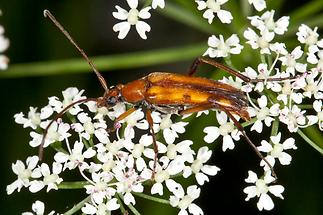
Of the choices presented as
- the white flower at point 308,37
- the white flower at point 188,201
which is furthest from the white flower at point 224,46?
the white flower at point 188,201

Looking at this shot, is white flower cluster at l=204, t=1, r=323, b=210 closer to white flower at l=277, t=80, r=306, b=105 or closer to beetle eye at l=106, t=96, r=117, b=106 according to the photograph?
white flower at l=277, t=80, r=306, b=105

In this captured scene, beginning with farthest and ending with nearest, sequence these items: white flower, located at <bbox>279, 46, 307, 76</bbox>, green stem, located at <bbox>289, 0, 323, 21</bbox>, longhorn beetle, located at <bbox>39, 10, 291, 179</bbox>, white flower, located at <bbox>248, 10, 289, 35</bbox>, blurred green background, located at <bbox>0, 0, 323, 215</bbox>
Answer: blurred green background, located at <bbox>0, 0, 323, 215</bbox> → green stem, located at <bbox>289, 0, 323, 21</bbox> → white flower, located at <bbox>248, 10, 289, 35</bbox> → white flower, located at <bbox>279, 46, 307, 76</bbox> → longhorn beetle, located at <bbox>39, 10, 291, 179</bbox>

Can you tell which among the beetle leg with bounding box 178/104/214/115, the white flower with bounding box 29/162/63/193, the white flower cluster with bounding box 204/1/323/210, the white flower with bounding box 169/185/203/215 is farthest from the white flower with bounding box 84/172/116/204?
the white flower cluster with bounding box 204/1/323/210

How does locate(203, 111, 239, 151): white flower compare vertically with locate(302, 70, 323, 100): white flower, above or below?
below

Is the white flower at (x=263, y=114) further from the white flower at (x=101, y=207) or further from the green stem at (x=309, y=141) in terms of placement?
the white flower at (x=101, y=207)

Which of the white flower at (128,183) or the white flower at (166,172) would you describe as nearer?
the white flower at (128,183)
